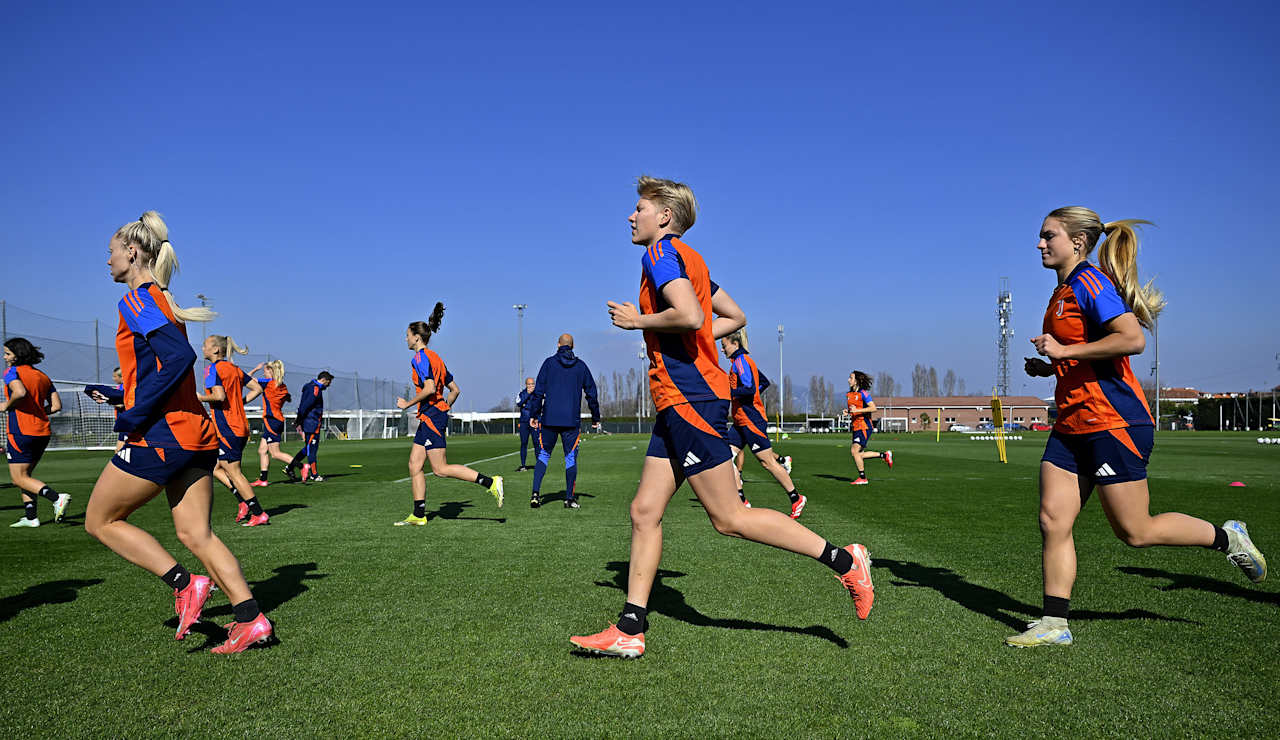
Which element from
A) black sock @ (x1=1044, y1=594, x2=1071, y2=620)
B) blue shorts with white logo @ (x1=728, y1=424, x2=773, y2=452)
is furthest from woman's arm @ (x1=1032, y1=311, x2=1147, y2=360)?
blue shorts with white logo @ (x1=728, y1=424, x2=773, y2=452)

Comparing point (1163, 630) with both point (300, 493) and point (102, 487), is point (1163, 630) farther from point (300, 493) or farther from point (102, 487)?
point (300, 493)

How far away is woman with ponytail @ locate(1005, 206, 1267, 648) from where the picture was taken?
3945mm

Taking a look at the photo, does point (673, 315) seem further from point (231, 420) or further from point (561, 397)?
point (231, 420)

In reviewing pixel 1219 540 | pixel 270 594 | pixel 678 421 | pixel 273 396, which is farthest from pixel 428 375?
pixel 273 396

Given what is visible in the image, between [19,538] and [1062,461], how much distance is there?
8.84 meters

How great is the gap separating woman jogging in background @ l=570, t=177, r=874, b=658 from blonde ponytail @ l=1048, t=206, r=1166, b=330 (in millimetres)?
1827

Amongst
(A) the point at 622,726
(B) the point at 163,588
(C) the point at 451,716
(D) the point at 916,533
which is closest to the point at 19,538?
(B) the point at 163,588

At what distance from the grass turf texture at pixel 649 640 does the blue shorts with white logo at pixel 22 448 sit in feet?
4.51

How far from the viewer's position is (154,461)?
385 cm

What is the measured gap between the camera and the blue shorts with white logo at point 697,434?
12.6 ft

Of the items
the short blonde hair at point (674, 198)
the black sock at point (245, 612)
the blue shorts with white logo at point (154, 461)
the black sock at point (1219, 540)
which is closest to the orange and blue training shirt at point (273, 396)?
the blue shorts with white logo at point (154, 461)

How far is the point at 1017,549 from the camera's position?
682 centimetres

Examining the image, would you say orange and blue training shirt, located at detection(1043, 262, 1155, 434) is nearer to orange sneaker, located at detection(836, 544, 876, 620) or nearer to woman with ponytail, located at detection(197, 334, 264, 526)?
orange sneaker, located at detection(836, 544, 876, 620)

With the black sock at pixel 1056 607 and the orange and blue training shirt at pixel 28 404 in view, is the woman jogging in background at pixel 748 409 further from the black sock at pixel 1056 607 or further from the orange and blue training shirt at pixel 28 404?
the orange and blue training shirt at pixel 28 404
